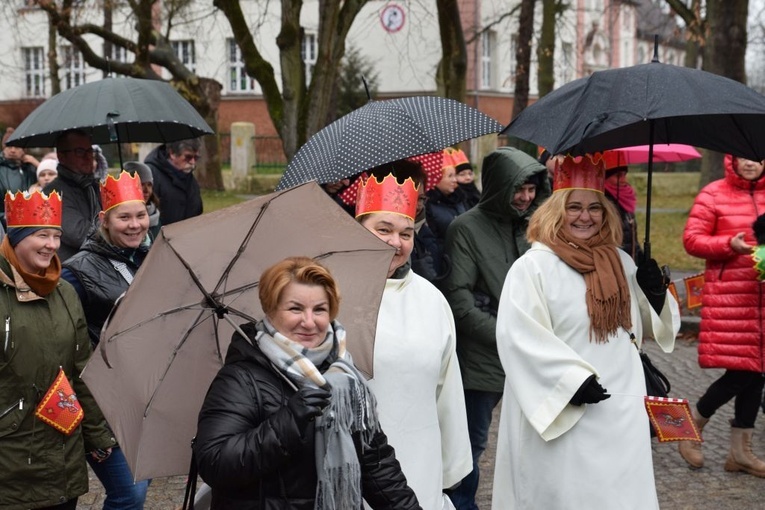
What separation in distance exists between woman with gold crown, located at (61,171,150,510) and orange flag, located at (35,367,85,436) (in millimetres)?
435

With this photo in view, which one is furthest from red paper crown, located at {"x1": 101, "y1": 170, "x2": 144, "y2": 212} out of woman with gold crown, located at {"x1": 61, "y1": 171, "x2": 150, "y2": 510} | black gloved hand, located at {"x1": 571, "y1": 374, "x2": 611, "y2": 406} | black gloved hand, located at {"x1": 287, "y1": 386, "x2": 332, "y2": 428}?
black gloved hand, located at {"x1": 287, "y1": 386, "x2": 332, "y2": 428}

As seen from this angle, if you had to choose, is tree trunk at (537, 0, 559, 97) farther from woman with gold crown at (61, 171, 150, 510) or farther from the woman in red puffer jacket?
woman with gold crown at (61, 171, 150, 510)

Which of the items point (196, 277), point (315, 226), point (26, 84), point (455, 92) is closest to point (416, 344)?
point (315, 226)

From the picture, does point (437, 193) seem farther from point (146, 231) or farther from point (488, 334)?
point (146, 231)

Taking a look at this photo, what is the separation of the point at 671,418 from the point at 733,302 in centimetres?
263

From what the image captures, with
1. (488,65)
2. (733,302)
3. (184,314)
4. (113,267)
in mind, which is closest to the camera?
(184,314)

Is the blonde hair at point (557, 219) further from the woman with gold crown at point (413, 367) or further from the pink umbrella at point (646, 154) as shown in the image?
the pink umbrella at point (646, 154)

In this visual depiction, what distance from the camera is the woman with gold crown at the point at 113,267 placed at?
495cm

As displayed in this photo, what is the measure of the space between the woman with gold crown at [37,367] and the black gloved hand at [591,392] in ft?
6.56

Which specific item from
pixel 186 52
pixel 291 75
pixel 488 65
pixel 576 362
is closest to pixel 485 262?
pixel 576 362

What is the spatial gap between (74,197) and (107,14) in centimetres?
1387

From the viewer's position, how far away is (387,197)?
4.36 meters

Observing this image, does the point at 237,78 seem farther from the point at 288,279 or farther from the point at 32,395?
the point at 288,279

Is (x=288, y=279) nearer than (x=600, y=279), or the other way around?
(x=288, y=279)
